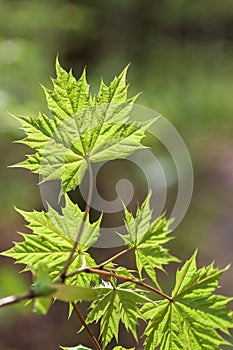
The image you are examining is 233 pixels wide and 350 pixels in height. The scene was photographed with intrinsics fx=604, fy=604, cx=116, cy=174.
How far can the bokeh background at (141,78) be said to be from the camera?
8.73 feet

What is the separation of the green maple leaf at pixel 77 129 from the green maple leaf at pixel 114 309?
0.09 meters

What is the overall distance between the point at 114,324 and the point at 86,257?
0.19 ft

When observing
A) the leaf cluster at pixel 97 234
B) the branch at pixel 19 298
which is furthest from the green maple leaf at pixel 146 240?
the branch at pixel 19 298

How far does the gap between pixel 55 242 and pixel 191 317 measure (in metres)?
0.12

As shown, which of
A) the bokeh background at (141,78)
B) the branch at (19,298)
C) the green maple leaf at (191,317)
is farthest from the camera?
the bokeh background at (141,78)

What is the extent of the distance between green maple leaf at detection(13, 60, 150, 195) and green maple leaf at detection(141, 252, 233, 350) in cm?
11

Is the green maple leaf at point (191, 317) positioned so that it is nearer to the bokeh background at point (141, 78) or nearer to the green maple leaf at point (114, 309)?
the green maple leaf at point (114, 309)

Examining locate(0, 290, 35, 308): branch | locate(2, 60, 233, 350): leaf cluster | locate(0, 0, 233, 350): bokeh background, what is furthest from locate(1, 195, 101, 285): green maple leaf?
locate(0, 0, 233, 350): bokeh background

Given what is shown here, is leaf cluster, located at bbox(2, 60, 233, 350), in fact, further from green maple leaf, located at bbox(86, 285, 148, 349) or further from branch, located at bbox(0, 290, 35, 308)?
branch, located at bbox(0, 290, 35, 308)

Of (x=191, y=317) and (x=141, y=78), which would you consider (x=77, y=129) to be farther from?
(x=141, y=78)

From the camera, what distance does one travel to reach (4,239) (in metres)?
3.59

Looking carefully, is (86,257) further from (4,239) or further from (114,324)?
(4,239)

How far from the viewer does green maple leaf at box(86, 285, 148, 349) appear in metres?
0.45

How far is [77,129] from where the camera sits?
46cm
